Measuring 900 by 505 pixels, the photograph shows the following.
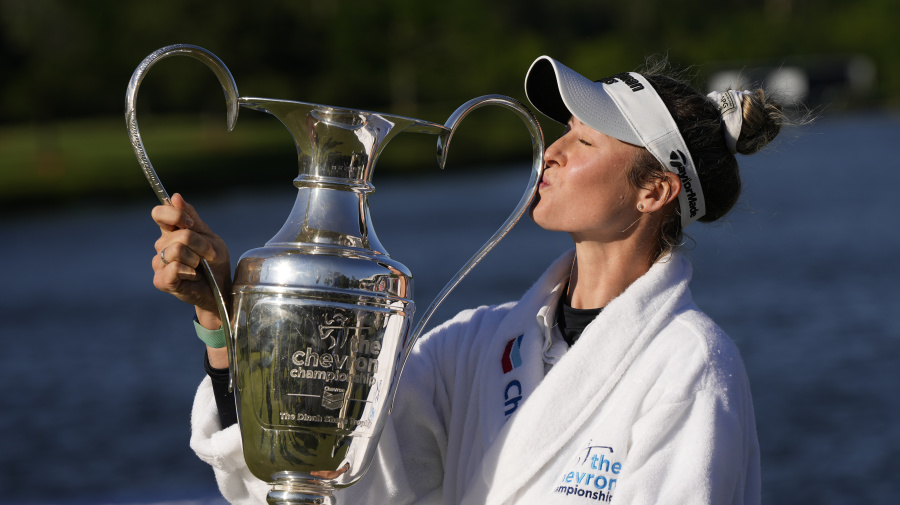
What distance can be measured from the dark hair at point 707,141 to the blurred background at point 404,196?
163 mm

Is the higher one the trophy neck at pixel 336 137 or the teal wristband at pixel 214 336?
the trophy neck at pixel 336 137

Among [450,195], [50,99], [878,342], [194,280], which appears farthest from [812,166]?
[194,280]

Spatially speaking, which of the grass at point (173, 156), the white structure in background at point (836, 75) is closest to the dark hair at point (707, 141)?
the grass at point (173, 156)

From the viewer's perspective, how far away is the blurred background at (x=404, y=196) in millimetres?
9641

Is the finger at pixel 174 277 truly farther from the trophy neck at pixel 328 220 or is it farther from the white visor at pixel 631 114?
the white visor at pixel 631 114

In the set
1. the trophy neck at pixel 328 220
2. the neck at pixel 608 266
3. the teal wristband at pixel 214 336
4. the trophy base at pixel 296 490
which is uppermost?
the trophy neck at pixel 328 220

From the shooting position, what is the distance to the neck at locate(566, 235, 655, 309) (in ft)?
7.78

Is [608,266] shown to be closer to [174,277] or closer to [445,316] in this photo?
[174,277]

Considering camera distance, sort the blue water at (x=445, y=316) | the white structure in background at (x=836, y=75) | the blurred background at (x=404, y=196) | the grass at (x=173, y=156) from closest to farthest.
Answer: the blue water at (x=445, y=316)
the blurred background at (x=404, y=196)
the grass at (x=173, y=156)
the white structure in background at (x=836, y=75)

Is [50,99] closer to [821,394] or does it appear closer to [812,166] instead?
[812,166]

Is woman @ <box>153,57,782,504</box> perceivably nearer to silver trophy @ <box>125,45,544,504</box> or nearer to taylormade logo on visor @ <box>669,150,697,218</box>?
taylormade logo on visor @ <box>669,150,697,218</box>

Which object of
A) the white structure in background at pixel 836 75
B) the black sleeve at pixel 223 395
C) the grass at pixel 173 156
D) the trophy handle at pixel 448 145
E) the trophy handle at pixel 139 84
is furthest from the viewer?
the white structure in background at pixel 836 75

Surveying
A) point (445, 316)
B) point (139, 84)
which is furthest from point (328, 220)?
point (445, 316)

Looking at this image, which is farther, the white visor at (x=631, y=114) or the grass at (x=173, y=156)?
the grass at (x=173, y=156)
